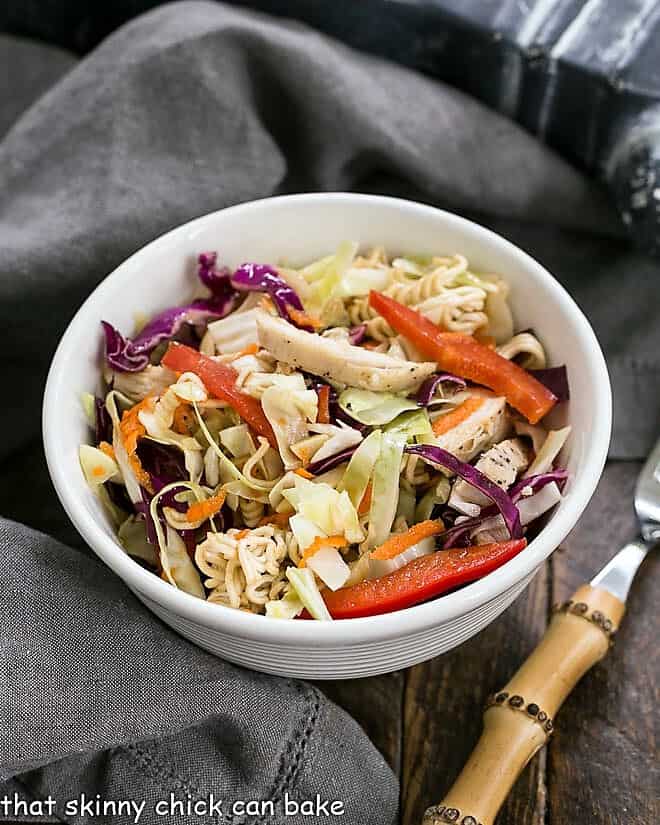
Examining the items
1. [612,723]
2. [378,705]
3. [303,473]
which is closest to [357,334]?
[303,473]

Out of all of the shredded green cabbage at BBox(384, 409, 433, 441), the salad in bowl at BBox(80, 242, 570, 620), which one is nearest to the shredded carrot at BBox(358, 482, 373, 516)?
the salad in bowl at BBox(80, 242, 570, 620)

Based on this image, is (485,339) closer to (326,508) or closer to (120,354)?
(326,508)

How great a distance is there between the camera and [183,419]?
175 centimetres

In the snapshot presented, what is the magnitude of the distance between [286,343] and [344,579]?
42 centimetres

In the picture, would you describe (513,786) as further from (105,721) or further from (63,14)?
(63,14)

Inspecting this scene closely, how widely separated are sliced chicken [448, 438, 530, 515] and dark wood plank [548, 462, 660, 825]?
16.0 inches

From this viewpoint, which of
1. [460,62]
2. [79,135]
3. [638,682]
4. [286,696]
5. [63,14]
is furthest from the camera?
[63,14]

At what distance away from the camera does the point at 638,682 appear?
74.6 inches

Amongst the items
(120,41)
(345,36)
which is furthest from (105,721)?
(345,36)

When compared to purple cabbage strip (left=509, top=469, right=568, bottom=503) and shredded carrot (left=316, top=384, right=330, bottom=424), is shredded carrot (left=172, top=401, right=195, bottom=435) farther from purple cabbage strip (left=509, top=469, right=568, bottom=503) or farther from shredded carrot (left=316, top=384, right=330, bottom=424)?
purple cabbage strip (left=509, top=469, right=568, bottom=503)

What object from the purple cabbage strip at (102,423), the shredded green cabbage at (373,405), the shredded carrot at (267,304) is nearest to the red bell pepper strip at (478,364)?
the shredded green cabbage at (373,405)

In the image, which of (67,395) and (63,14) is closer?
(67,395)

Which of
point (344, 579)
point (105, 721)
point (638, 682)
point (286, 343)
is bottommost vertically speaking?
point (105, 721)

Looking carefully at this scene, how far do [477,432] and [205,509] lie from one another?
0.47 metres
